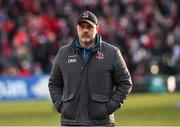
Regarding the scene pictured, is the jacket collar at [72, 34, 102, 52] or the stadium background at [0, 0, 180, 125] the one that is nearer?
the jacket collar at [72, 34, 102, 52]

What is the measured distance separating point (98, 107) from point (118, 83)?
377 millimetres

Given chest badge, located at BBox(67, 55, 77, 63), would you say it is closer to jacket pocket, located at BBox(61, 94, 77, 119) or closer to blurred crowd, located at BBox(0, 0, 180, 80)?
jacket pocket, located at BBox(61, 94, 77, 119)

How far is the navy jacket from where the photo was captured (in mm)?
8617

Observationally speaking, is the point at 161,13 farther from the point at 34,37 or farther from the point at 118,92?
the point at 118,92

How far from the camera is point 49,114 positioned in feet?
68.1

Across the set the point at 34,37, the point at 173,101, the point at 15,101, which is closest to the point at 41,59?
the point at 34,37

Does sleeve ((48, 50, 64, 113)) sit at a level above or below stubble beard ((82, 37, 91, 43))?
below

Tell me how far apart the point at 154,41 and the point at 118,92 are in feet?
70.4

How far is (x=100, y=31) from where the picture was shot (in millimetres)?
29625

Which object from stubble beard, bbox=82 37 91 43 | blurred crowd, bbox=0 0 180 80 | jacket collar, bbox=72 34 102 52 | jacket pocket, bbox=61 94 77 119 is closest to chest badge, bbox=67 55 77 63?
jacket collar, bbox=72 34 102 52

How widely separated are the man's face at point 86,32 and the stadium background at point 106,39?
38.8 ft

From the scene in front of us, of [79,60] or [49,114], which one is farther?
[49,114]

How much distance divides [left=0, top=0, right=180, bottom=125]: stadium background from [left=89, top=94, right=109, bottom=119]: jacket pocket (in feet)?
38.4

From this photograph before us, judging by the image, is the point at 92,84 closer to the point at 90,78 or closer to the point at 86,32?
the point at 90,78
